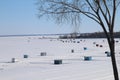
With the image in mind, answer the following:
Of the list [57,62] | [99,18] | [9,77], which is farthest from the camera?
[57,62]

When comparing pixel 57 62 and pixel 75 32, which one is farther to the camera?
pixel 57 62

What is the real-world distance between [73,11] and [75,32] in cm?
57

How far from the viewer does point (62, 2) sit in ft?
21.1

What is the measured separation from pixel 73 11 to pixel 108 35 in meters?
0.97

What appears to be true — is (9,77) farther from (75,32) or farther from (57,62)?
(75,32)

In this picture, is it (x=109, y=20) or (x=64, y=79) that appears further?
(x=64, y=79)

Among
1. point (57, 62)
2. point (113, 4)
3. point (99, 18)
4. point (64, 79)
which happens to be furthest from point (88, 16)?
point (57, 62)

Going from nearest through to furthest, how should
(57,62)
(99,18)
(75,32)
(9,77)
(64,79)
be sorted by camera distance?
(99,18), (75,32), (64,79), (9,77), (57,62)

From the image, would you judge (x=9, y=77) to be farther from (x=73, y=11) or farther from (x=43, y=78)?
(x=73, y=11)

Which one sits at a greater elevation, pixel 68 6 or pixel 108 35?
pixel 68 6

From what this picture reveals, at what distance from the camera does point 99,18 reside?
6.21 meters

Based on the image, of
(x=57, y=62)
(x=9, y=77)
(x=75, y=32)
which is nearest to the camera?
(x=75, y=32)

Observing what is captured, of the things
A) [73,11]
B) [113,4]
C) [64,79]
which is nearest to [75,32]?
[73,11]

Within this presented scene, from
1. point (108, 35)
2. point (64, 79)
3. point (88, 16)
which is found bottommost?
point (64, 79)
